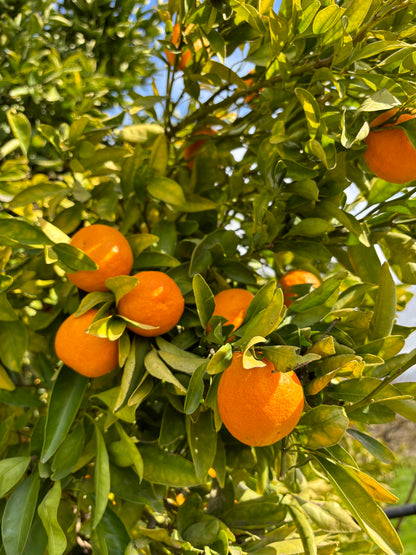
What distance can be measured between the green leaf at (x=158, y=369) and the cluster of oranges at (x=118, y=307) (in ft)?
0.12

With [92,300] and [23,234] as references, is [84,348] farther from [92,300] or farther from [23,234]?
[23,234]

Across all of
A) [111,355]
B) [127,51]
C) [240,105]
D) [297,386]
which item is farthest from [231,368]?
[127,51]

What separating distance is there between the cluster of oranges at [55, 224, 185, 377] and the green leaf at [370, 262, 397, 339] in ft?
0.91

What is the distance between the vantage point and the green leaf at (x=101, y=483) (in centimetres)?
63

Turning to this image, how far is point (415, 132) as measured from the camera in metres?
0.68

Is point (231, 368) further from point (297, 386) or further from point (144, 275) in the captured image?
point (144, 275)

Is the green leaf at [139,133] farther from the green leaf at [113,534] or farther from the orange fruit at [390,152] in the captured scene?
the green leaf at [113,534]

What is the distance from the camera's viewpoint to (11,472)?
2.32 feet

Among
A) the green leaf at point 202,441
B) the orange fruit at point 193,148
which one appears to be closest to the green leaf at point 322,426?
the green leaf at point 202,441

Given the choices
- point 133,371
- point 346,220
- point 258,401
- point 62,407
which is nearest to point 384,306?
point 346,220

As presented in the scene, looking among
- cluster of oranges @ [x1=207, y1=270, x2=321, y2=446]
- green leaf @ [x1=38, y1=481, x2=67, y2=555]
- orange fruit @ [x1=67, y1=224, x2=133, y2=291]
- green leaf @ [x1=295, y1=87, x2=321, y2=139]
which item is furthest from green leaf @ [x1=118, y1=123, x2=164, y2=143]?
green leaf @ [x1=38, y1=481, x2=67, y2=555]

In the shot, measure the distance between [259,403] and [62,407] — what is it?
31 cm

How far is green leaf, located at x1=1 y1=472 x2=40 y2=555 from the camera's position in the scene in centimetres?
65

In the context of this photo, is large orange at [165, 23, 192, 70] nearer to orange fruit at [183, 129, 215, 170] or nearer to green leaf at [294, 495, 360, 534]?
orange fruit at [183, 129, 215, 170]
